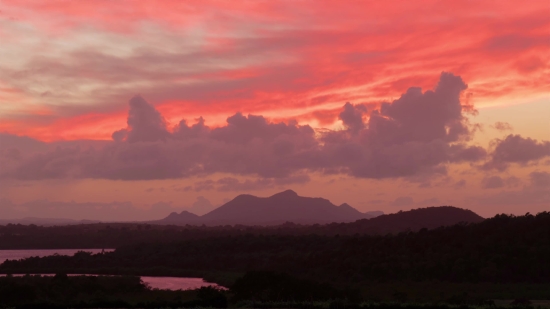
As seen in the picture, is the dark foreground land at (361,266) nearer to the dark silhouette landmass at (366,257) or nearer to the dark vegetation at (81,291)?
the dark silhouette landmass at (366,257)

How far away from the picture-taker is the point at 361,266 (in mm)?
104000

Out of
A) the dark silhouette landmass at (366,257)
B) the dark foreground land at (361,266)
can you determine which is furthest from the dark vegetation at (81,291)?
the dark silhouette landmass at (366,257)

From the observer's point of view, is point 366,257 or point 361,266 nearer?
point 361,266

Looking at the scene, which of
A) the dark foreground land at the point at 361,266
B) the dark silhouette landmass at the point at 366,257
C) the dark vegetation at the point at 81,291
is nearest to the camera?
the dark foreground land at the point at 361,266

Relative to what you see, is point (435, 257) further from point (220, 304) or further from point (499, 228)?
point (220, 304)

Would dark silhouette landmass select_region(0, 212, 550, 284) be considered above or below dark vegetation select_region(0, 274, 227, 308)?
above

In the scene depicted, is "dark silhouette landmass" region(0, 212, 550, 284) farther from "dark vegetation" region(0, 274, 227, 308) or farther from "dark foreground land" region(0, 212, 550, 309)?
"dark vegetation" region(0, 274, 227, 308)

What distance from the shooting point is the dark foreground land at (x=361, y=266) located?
70.2m

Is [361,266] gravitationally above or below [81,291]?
above

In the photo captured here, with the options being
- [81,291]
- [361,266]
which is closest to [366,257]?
[361,266]

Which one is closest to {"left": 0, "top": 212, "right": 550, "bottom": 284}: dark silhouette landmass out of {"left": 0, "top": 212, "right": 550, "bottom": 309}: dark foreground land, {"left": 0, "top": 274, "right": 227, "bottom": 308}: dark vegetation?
{"left": 0, "top": 212, "right": 550, "bottom": 309}: dark foreground land

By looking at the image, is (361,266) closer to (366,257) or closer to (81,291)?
(366,257)

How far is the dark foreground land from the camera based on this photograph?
7019 cm

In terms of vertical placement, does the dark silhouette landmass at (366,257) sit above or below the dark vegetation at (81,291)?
above
